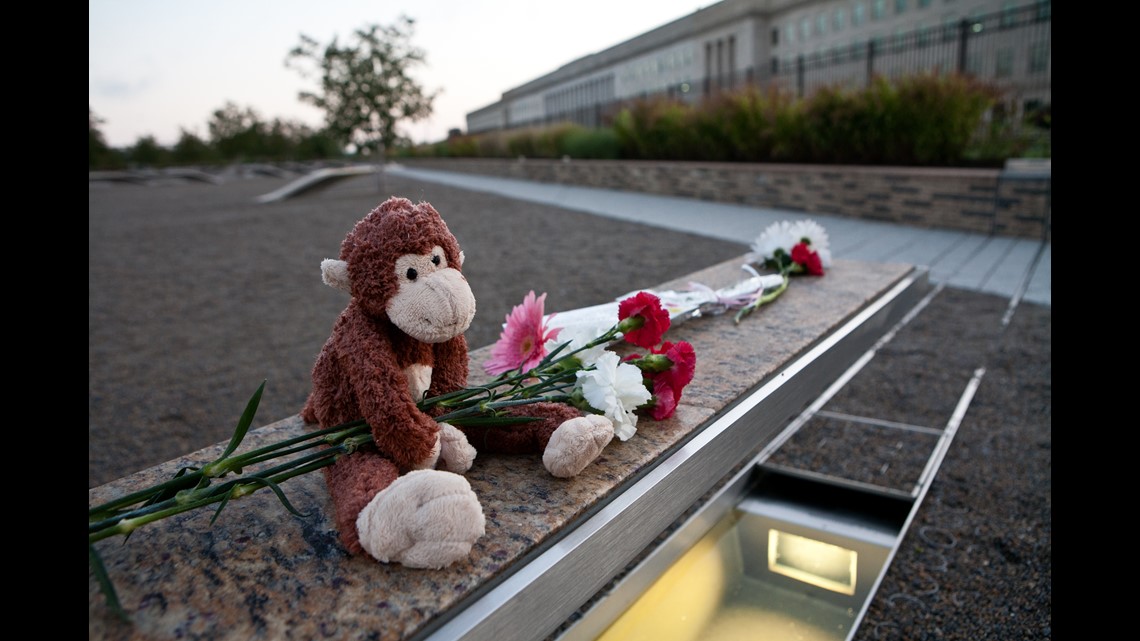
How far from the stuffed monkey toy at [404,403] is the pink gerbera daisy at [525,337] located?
0.24m

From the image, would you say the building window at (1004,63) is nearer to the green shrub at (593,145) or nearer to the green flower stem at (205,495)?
the green shrub at (593,145)

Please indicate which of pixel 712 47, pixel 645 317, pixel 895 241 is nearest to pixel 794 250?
pixel 645 317

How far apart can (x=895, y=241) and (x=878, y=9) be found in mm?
35942

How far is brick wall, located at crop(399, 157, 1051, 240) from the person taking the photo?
7039mm

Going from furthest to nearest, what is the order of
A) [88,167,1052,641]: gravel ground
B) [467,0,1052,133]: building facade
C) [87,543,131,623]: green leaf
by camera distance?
[467,0,1052,133]: building facade < [88,167,1052,641]: gravel ground < [87,543,131,623]: green leaf

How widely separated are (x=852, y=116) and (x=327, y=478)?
31.9 ft

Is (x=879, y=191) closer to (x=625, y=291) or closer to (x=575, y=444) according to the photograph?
(x=625, y=291)

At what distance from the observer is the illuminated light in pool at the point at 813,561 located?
207 centimetres

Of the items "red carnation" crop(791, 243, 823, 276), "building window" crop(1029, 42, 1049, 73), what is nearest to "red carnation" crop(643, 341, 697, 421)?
"red carnation" crop(791, 243, 823, 276)

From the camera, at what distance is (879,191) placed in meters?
8.28

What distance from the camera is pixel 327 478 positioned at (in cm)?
112

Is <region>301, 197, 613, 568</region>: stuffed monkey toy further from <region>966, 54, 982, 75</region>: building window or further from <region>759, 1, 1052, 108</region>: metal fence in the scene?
<region>966, 54, 982, 75</region>: building window

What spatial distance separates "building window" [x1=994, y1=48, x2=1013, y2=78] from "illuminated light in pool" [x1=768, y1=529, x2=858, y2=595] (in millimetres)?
11385
